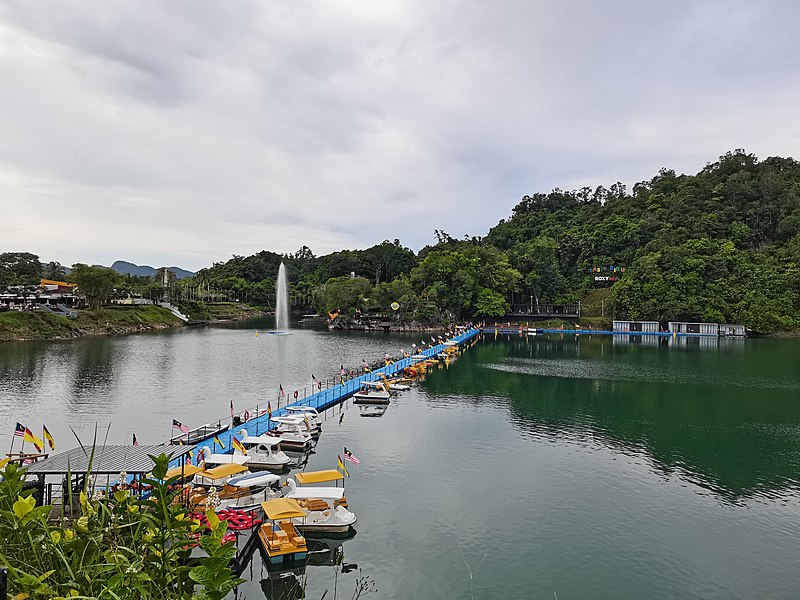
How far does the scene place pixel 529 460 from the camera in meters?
28.2

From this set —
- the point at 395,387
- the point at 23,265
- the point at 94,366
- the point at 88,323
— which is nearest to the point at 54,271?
the point at 23,265

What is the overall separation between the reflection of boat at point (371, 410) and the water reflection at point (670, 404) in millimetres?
7888

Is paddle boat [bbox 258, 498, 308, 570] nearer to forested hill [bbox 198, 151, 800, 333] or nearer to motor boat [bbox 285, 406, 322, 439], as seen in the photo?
motor boat [bbox 285, 406, 322, 439]

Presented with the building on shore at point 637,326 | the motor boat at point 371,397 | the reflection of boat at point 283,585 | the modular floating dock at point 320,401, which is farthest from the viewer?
the building on shore at point 637,326

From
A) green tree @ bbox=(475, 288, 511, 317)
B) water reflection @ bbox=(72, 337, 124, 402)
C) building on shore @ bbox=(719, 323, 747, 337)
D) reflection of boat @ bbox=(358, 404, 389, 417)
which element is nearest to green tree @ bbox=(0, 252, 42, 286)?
water reflection @ bbox=(72, 337, 124, 402)

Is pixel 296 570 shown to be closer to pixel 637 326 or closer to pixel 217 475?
pixel 217 475

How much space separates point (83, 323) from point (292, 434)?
7248 cm

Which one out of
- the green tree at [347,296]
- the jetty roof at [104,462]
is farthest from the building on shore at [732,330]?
the jetty roof at [104,462]

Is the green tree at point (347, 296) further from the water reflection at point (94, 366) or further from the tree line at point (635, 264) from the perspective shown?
the water reflection at point (94, 366)

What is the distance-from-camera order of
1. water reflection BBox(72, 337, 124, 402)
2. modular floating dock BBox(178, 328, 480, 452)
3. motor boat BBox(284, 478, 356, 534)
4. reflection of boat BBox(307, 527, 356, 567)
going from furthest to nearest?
water reflection BBox(72, 337, 124, 402) → modular floating dock BBox(178, 328, 480, 452) → motor boat BBox(284, 478, 356, 534) → reflection of boat BBox(307, 527, 356, 567)

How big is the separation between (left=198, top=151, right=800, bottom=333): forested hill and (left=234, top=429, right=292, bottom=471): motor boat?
75370mm

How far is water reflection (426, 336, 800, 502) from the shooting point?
2789 centimetres

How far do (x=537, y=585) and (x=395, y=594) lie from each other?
4465 millimetres

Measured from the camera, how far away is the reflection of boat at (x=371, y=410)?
38.0m
